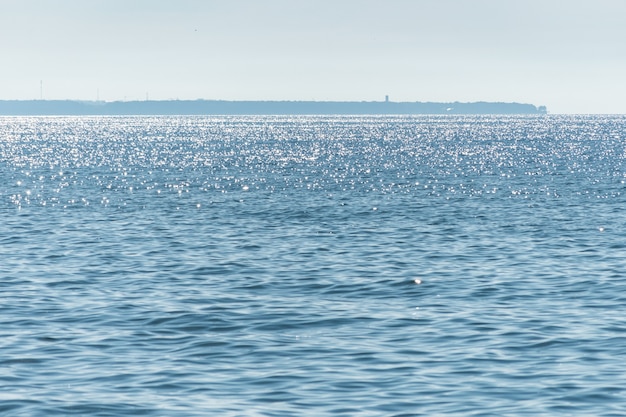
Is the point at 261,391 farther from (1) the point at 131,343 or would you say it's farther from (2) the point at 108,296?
(2) the point at 108,296

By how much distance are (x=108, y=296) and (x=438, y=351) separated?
453 inches

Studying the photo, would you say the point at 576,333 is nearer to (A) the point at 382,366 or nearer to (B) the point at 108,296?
(A) the point at 382,366

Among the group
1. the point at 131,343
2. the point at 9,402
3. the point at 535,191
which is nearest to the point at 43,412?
the point at 9,402

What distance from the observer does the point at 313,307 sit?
1179 inches

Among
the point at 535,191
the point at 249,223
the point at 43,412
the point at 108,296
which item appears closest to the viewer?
the point at 43,412

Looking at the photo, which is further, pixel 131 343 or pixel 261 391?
pixel 131 343

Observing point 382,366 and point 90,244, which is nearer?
point 382,366

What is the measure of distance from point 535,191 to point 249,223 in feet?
92.2

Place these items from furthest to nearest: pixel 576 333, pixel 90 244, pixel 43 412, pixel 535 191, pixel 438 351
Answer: pixel 535 191
pixel 90 244
pixel 576 333
pixel 438 351
pixel 43 412

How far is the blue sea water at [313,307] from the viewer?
2041cm

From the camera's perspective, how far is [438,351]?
78.1 ft

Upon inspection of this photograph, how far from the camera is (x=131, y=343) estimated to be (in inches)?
979

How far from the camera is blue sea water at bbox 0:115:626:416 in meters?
20.4

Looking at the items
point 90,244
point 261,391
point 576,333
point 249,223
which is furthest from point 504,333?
point 249,223
